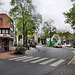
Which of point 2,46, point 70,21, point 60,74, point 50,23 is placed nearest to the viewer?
point 60,74

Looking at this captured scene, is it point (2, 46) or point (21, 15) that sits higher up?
point (21, 15)

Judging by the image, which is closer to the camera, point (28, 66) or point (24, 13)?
point (28, 66)

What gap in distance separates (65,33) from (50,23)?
73.9 ft

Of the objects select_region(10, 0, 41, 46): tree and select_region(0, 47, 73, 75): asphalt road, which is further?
select_region(10, 0, 41, 46): tree

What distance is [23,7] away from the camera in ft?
94.0

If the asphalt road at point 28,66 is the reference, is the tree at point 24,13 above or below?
above

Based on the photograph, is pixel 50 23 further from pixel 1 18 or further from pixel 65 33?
pixel 1 18

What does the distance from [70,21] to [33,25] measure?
14113 millimetres

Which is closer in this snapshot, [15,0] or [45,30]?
[15,0]

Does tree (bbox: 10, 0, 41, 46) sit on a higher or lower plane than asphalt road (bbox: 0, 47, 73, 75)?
higher

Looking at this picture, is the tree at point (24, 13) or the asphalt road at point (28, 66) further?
the tree at point (24, 13)

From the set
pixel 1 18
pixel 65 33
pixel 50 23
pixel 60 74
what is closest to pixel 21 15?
pixel 1 18

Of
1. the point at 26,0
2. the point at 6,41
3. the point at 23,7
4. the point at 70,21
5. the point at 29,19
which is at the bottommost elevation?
the point at 6,41

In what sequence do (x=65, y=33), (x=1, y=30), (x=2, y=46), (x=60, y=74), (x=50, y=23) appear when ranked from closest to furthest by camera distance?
(x=60, y=74) → (x=2, y=46) → (x=1, y=30) → (x=50, y=23) → (x=65, y=33)
